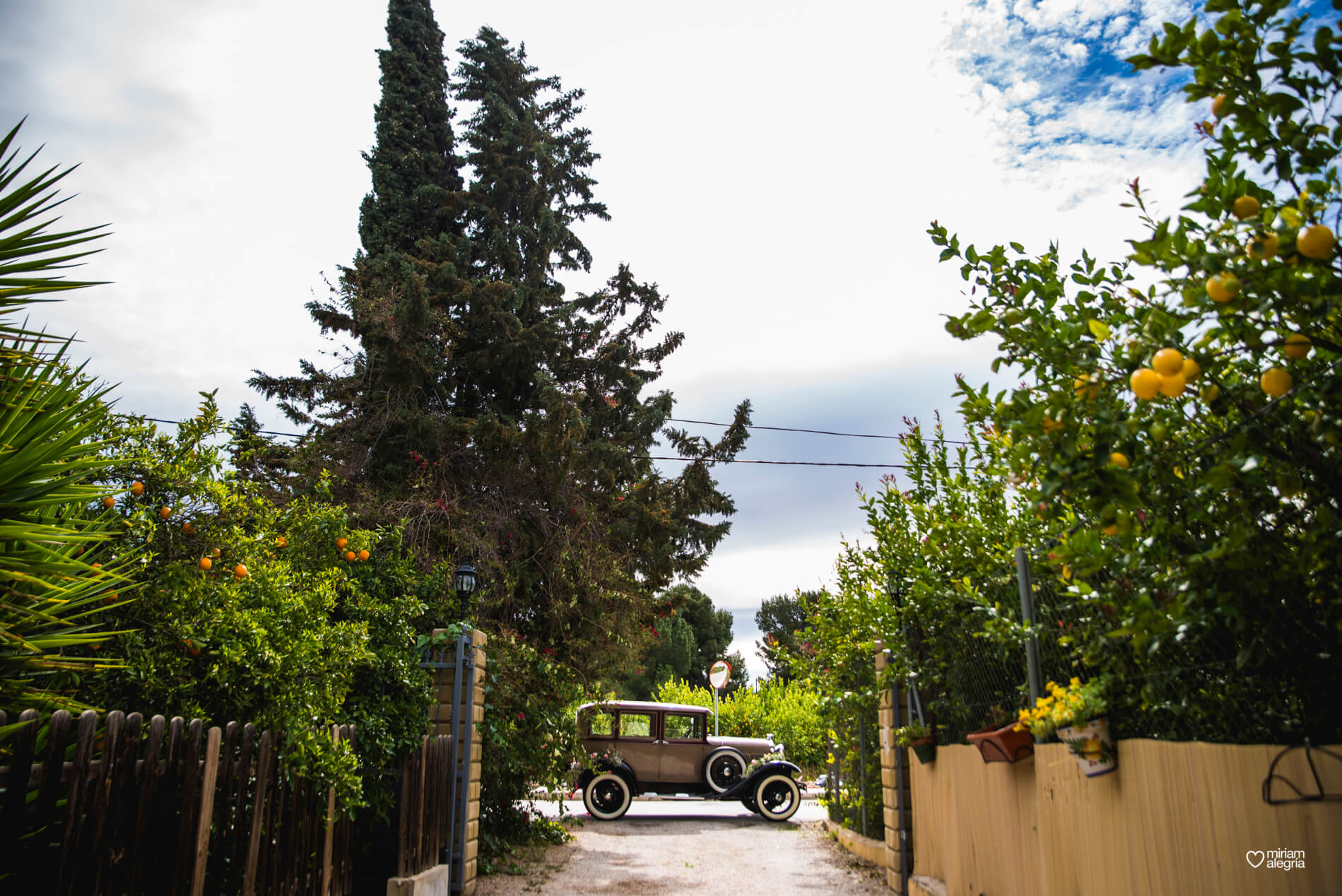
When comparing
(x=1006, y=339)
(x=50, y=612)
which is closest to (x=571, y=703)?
(x=50, y=612)

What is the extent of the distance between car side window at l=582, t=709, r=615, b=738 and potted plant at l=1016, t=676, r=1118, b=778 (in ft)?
30.1

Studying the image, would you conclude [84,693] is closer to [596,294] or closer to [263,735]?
[263,735]

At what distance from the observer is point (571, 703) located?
9516 mm

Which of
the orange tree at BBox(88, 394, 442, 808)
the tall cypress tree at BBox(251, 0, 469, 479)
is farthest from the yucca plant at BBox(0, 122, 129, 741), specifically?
the tall cypress tree at BBox(251, 0, 469, 479)

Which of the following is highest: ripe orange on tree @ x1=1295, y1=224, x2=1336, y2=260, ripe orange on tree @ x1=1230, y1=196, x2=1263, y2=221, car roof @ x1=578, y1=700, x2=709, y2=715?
ripe orange on tree @ x1=1230, y1=196, x2=1263, y2=221

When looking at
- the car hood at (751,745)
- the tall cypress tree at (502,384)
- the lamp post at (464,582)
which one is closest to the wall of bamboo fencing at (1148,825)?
the lamp post at (464,582)

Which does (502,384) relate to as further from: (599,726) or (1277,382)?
(1277,382)

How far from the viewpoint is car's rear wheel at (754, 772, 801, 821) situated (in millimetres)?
12148

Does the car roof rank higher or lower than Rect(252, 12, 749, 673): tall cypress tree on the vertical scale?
lower

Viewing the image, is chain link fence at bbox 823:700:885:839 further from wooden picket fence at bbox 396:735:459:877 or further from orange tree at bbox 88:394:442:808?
orange tree at bbox 88:394:442:808

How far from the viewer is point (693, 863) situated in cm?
841

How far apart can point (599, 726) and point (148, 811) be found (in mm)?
10932

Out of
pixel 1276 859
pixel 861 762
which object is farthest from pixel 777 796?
pixel 1276 859

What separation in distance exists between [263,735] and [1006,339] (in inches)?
139
